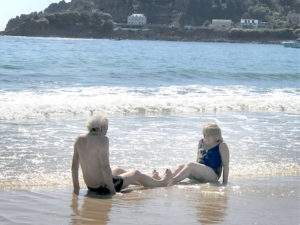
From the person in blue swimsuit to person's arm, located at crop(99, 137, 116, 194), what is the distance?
32.3 inches

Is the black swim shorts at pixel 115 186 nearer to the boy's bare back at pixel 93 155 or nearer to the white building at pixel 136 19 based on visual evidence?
the boy's bare back at pixel 93 155

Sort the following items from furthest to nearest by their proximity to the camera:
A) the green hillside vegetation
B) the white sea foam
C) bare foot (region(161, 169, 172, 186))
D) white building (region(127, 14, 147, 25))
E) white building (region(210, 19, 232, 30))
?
white building (region(127, 14, 147, 25)), white building (region(210, 19, 232, 30)), the green hillside vegetation, the white sea foam, bare foot (region(161, 169, 172, 186))

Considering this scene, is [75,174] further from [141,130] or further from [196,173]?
[141,130]

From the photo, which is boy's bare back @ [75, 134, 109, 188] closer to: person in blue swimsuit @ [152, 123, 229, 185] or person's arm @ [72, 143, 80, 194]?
person's arm @ [72, 143, 80, 194]

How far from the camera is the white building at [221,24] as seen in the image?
132m

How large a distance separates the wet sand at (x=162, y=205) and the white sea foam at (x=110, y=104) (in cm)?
562

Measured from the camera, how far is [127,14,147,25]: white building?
133500 millimetres

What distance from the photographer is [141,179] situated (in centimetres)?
583

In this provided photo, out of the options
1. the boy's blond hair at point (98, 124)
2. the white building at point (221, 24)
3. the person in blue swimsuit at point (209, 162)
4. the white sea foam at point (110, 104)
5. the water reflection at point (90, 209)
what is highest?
the white building at point (221, 24)

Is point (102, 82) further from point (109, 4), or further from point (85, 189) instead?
point (109, 4)

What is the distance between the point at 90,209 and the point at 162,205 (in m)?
0.66

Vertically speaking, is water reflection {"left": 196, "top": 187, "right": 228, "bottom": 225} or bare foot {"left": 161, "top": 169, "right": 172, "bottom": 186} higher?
bare foot {"left": 161, "top": 169, "right": 172, "bottom": 186}

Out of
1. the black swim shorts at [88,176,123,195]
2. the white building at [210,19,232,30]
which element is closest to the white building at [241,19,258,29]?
the white building at [210,19,232,30]

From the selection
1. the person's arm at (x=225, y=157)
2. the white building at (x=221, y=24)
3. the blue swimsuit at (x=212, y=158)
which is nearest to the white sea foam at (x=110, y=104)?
the blue swimsuit at (x=212, y=158)
